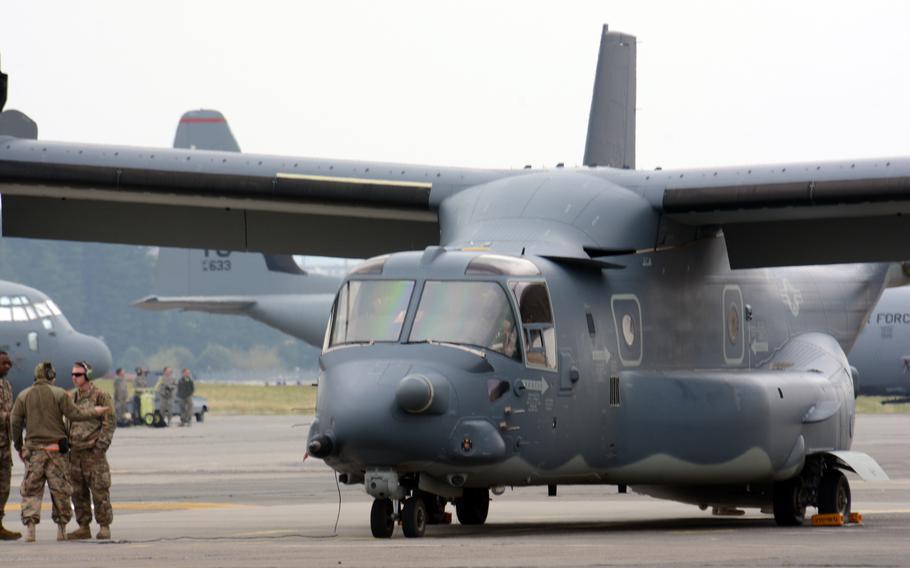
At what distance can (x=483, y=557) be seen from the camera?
14.7 meters

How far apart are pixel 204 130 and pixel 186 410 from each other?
10.7m

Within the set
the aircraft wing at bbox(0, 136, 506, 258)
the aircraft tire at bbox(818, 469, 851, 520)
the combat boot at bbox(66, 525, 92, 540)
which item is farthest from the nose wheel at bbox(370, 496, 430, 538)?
the aircraft tire at bbox(818, 469, 851, 520)

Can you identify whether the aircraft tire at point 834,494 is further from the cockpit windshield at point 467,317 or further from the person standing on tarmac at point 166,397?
the person standing on tarmac at point 166,397

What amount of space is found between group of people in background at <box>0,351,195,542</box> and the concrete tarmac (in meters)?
0.54

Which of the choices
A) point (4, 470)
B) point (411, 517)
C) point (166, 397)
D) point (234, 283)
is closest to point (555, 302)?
point (411, 517)

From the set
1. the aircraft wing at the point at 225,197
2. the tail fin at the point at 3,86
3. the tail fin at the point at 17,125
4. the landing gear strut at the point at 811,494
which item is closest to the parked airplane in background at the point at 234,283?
the aircraft wing at the point at 225,197

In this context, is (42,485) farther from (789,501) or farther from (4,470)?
(789,501)

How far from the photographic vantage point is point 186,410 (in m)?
58.1

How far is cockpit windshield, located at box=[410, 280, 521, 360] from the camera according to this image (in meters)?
17.1

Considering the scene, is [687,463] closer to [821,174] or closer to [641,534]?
[641,534]

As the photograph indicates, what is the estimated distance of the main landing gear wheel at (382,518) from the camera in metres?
17.3

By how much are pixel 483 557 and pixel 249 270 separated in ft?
153

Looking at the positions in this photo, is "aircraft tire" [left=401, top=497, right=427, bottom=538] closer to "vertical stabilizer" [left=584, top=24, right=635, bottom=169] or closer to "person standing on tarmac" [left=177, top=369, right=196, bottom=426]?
"vertical stabilizer" [left=584, top=24, right=635, bottom=169]

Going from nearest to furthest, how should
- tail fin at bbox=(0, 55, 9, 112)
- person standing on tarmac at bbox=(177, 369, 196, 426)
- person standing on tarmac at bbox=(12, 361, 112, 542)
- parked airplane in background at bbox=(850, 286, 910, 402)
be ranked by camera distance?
tail fin at bbox=(0, 55, 9, 112)
person standing on tarmac at bbox=(12, 361, 112, 542)
person standing on tarmac at bbox=(177, 369, 196, 426)
parked airplane in background at bbox=(850, 286, 910, 402)
